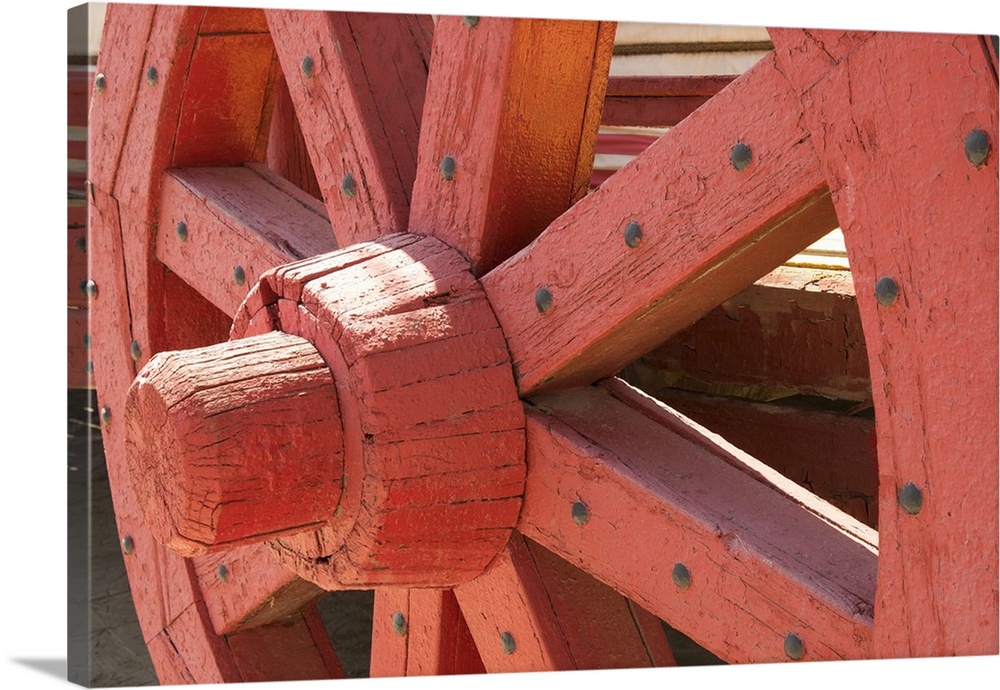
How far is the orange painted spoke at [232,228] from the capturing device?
1.91m

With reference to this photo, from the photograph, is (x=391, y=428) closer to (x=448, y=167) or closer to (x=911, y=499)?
(x=448, y=167)

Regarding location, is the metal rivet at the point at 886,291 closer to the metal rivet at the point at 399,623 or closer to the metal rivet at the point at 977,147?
the metal rivet at the point at 977,147

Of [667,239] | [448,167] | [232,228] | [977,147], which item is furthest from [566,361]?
[232,228]

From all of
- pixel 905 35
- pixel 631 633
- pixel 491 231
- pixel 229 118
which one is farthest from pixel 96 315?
pixel 905 35

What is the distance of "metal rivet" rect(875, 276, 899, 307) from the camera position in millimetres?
1212

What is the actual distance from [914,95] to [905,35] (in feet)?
0.18

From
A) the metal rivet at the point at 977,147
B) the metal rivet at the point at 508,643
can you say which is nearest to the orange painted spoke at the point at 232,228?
the metal rivet at the point at 508,643

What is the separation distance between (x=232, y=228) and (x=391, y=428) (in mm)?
600

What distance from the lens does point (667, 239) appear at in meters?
Answer: 1.39

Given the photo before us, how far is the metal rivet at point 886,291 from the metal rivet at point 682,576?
1.21ft

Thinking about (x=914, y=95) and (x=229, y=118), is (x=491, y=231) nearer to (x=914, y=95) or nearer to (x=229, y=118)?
(x=914, y=95)

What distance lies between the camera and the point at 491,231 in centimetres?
158

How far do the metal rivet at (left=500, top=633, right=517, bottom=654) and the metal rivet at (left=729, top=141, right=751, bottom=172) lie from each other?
2.10 ft

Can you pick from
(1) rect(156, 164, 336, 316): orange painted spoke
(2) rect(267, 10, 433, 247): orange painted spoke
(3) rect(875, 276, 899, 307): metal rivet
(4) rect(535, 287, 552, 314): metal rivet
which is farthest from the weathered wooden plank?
(1) rect(156, 164, 336, 316): orange painted spoke
